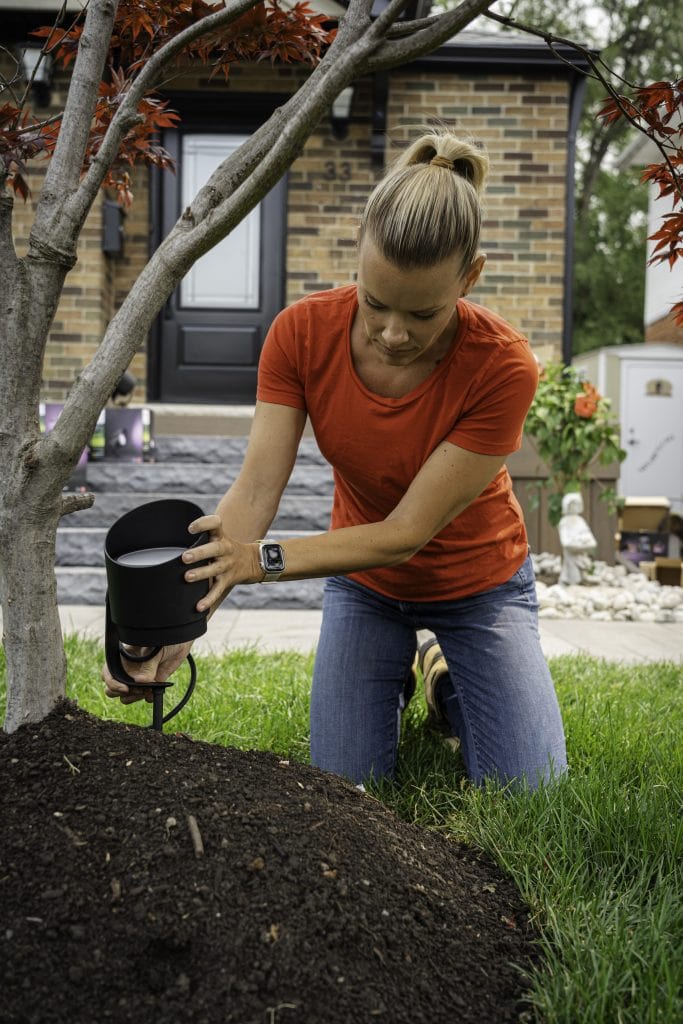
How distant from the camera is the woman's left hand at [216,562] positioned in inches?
57.6

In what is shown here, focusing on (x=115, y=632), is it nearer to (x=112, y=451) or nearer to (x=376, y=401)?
(x=376, y=401)

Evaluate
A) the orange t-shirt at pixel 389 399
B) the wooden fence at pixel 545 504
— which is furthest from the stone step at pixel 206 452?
the orange t-shirt at pixel 389 399

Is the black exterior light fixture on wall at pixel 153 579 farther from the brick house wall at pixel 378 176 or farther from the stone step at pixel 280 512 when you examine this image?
the brick house wall at pixel 378 176

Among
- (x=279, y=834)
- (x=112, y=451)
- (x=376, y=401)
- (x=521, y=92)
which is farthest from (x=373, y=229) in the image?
(x=521, y=92)

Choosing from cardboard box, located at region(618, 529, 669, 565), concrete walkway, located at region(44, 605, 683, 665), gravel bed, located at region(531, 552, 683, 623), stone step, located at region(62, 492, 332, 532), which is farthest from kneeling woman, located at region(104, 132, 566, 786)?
cardboard box, located at region(618, 529, 669, 565)

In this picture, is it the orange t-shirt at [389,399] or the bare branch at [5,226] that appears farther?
the orange t-shirt at [389,399]

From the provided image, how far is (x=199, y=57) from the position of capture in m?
2.05

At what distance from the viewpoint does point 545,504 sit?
22.8 ft

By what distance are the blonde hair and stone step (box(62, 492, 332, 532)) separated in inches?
157

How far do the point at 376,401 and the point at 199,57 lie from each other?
859 mm

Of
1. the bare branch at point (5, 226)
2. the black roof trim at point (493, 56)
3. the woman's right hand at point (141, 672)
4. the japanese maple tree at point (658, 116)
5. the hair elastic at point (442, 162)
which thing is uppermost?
the black roof trim at point (493, 56)

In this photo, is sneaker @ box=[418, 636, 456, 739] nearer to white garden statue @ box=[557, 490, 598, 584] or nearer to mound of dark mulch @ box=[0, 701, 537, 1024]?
mound of dark mulch @ box=[0, 701, 537, 1024]

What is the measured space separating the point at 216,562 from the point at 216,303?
6744 millimetres

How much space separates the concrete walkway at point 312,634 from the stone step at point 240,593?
0.07 m
